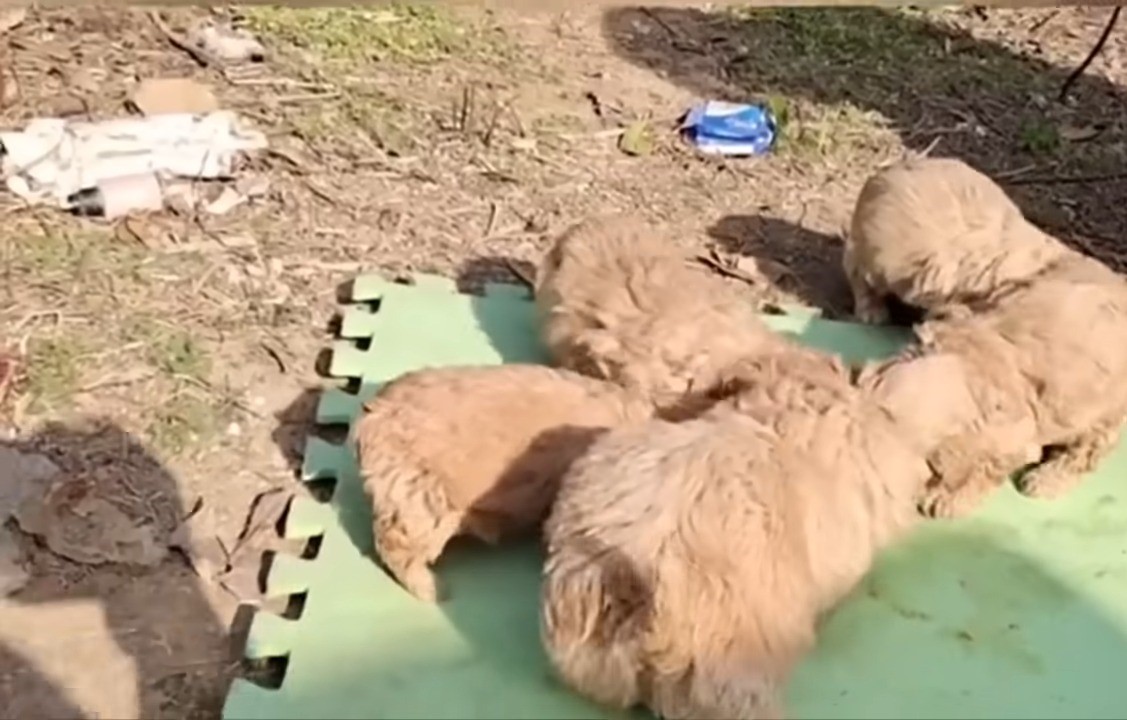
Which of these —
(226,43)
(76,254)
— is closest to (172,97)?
(226,43)

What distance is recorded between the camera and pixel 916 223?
11.1ft

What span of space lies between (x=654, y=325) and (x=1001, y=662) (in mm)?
755

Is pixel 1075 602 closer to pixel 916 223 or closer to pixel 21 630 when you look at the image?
pixel 916 223

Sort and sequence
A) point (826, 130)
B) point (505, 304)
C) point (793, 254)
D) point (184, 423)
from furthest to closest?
point (826, 130)
point (793, 254)
point (505, 304)
point (184, 423)

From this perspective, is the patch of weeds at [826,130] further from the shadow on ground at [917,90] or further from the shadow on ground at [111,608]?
the shadow on ground at [111,608]

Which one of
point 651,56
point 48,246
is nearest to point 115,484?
point 48,246

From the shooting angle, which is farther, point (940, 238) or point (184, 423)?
point (940, 238)

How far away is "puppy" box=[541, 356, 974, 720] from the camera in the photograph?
99.8 inches

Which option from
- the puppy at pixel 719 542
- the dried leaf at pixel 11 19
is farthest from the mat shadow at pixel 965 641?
the dried leaf at pixel 11 19

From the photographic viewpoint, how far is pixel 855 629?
2.88 m

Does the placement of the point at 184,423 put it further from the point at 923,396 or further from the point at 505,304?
the point at 923,396

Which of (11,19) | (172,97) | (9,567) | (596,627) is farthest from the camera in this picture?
(11,19)

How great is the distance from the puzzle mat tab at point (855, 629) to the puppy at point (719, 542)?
119 millimetres

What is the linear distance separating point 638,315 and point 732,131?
1.21m
